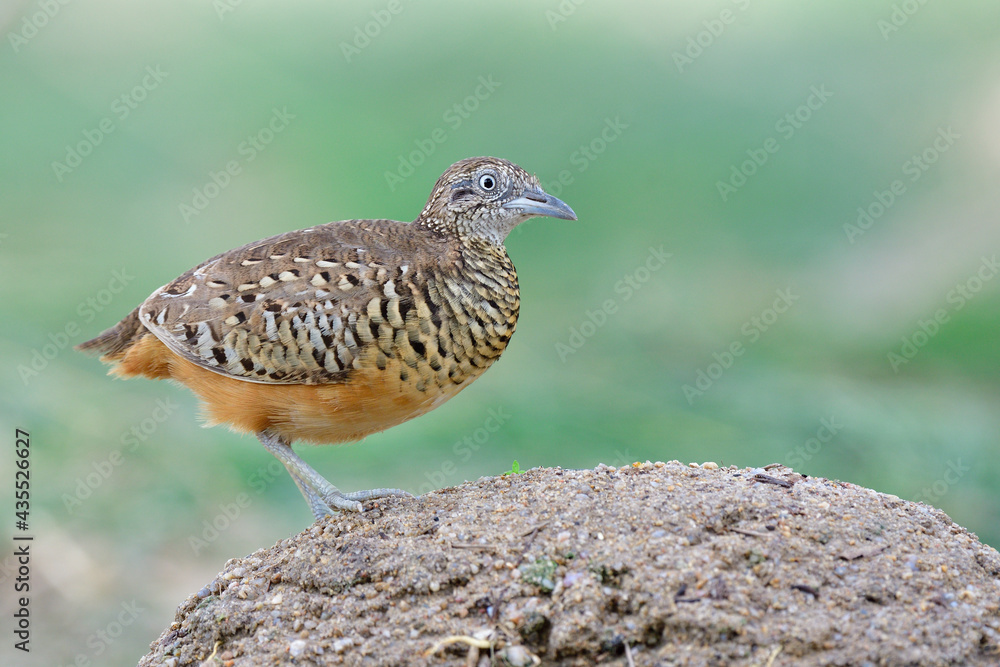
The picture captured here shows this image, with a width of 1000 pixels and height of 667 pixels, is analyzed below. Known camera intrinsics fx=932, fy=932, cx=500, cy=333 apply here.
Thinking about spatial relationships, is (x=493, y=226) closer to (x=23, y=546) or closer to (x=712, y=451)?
(x=712, y=451)

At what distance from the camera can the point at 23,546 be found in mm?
7930

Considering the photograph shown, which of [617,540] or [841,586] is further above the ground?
[617,540]

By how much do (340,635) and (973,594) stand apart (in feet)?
8.44

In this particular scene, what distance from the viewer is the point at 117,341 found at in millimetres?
5691

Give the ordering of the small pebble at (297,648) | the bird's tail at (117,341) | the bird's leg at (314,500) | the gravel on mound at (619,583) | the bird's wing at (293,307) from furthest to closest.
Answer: the bird's tail at (117,341)
the bird's leg at (314,500)
the bird's wing at (293,307)
the small pebble at (297,648)
the gravel on mound at (619,583)

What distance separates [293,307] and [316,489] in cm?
100

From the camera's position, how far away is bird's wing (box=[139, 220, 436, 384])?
488 cm

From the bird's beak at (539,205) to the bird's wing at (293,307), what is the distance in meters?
0.68

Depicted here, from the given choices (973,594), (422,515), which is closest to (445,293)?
(422,515)

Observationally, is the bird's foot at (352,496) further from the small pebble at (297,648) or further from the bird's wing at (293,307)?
the small pebble at (297,648)

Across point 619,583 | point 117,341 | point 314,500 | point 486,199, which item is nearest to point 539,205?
point 486,199

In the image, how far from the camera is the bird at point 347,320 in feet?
16.1

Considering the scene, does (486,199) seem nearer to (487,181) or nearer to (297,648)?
(487,181)

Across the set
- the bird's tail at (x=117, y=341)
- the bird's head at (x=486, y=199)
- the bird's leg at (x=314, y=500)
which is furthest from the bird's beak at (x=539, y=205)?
the bird's tail at (x=117, y=341)
